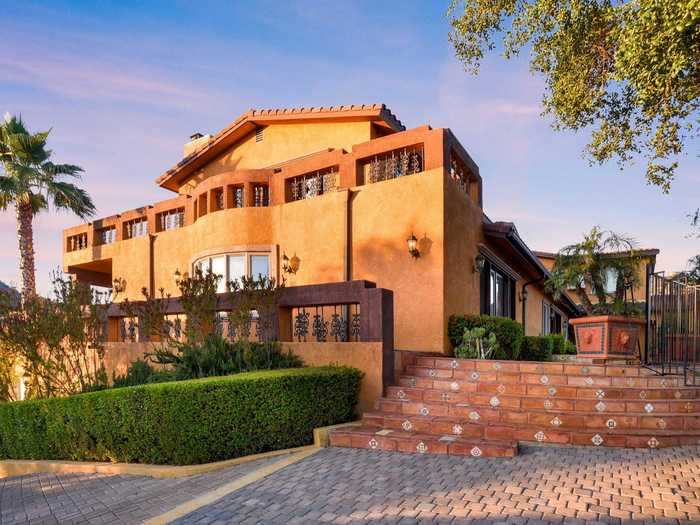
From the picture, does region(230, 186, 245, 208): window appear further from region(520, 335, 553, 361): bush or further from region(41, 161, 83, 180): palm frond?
region(520, 335, 553, 361): bush

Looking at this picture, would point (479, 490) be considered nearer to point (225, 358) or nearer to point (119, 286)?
point (225, 358)

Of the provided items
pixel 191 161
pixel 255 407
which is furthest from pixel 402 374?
pixel 191 161

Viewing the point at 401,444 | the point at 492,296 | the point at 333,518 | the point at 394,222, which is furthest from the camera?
the point at 492,296

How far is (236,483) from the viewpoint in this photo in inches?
214

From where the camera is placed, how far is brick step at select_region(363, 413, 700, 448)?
6.15 meters

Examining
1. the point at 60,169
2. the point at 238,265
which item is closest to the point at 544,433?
the point at 238,265

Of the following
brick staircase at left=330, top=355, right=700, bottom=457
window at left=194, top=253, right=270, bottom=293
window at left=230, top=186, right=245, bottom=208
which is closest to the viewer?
brick staircase at left=330, top=355, right=700, bottom=457

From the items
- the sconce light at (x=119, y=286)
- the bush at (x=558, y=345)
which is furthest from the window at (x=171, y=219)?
the bush at (x=558, y=345)

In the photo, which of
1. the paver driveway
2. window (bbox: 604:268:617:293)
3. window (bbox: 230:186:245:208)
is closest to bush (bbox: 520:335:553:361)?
window (bbox: 604:268:617:293)

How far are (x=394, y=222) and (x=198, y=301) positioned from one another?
4.56 m

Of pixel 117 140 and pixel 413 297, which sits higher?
pixel 117 140

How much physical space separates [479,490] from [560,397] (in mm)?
2904

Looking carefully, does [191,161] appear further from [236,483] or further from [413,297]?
[236,483]

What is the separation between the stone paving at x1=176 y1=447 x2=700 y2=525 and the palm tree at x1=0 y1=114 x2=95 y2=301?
54.8ft
